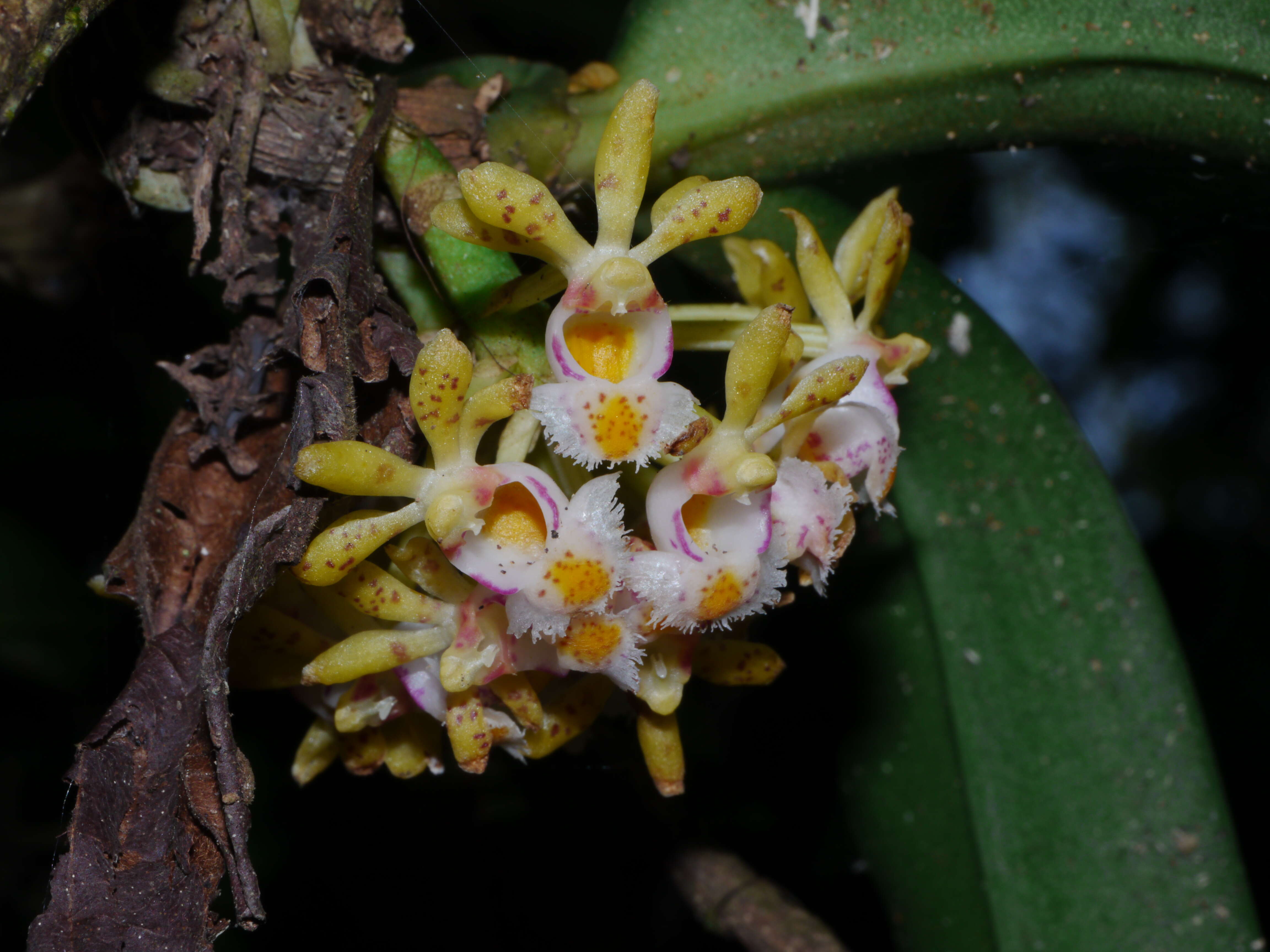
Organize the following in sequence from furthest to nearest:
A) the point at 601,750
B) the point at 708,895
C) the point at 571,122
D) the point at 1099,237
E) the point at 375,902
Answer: the point at 1099,237
the point at 375,902
the point at 708,895
the point at 601,750
the point at 571,122

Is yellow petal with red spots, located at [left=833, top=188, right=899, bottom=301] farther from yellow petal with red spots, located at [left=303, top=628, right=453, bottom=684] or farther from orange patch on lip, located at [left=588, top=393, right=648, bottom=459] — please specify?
yellow petal with red spots, located at [left=303, top=628, right=453, bottom=684]

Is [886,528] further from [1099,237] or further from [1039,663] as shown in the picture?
[1099,237]

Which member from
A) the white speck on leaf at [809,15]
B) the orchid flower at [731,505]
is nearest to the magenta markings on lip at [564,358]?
the orchid flower at [731,505]

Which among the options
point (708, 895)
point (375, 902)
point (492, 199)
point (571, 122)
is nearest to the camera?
point (492, 199)

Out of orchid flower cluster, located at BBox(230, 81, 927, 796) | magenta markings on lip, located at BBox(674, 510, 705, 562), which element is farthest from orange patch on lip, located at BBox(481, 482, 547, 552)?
magenta markings on lip, located at BBox(674, 510, 705, 562)

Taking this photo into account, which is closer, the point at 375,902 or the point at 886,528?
the point at 886,528

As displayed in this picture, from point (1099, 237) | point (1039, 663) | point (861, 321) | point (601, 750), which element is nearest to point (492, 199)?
point (861, 321)

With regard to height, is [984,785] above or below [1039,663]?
below

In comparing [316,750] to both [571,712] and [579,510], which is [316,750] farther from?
[579,510]

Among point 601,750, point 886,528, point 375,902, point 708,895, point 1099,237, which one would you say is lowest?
point 375,902
